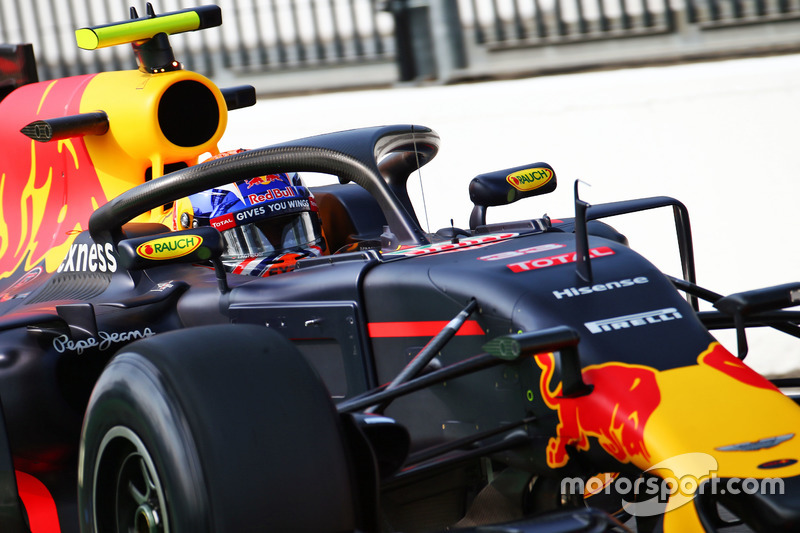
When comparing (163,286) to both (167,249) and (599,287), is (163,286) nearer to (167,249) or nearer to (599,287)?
(167,249)

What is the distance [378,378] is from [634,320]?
2.64 feet

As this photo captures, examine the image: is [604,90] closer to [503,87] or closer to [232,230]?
[503,87]

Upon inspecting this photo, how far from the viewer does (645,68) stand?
719 centimetres

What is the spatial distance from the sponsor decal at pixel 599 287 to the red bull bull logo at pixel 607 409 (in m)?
0.21

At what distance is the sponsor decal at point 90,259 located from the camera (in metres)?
4.07

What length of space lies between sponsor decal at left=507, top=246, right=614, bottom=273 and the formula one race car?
0.01 metres

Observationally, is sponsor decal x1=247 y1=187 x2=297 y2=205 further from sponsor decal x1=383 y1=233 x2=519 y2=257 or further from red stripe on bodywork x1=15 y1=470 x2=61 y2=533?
red stripe on bodywork x1=15 y1=470 x2=61 y2=533

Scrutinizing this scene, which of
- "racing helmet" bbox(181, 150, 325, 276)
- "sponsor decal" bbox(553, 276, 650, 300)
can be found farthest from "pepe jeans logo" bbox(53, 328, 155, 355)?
"sponsor decal" bbox(553, 276, 650, 300)

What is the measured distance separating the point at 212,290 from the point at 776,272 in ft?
10.6

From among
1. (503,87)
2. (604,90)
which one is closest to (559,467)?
→ (604,90)

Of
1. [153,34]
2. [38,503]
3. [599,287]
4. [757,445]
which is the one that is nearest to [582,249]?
[599,287]

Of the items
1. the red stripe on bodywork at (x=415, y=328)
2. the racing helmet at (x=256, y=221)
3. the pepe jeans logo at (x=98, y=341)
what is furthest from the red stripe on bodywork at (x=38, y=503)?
the red stripe on bodywork at (x=415, y=328)

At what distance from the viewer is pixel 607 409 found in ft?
8.82

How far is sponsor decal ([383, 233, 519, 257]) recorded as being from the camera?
3.37m
